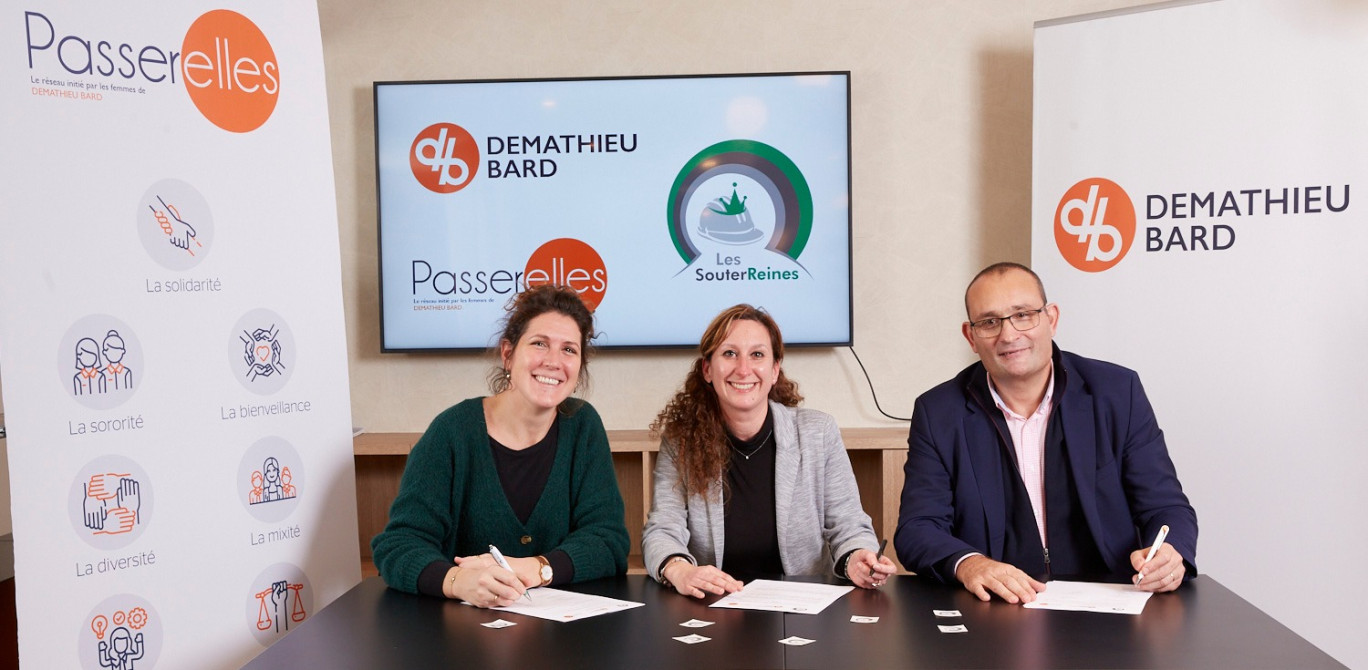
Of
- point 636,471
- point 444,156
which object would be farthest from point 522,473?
point 444,156

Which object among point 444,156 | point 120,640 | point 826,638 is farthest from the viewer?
point 444,156

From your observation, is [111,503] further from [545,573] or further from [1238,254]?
[1238,254]

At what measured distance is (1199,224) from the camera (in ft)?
10.6

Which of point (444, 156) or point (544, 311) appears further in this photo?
point (444, 156)

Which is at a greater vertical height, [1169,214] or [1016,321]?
[1169,214]

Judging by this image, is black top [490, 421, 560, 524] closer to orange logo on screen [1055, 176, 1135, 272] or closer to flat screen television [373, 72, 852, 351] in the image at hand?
flat screen television [373, 72, 852, 351]

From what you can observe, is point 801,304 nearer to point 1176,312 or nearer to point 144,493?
point 1176,312

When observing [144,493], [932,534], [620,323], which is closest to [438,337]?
[620,323]

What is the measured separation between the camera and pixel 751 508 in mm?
2438

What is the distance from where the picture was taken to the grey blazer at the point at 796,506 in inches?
93.6

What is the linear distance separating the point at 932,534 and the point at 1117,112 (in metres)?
1.80

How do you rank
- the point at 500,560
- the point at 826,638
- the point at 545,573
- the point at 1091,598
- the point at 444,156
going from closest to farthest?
the point at 826,638
the point at 1091,598
the point at 500,560
the point at 545,573
the point at 444,156

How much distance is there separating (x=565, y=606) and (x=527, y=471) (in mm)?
499

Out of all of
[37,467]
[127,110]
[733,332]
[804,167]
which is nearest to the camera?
[37,467]
